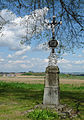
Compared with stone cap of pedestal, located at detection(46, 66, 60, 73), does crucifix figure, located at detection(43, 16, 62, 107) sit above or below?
below

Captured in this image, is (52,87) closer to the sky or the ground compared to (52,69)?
closer to the ground

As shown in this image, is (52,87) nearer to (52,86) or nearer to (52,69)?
(52,86)

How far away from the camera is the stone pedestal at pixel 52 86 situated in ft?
32.6

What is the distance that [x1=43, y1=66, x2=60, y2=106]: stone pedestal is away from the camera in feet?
32.6

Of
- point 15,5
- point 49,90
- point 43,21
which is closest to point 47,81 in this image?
point 49,90

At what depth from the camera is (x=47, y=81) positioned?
1002cm

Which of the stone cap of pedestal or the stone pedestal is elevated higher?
the stone cap of pedestal

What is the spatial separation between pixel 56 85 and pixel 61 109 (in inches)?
46.2

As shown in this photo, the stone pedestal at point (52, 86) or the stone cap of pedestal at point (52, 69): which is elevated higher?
the stone cap of pedestal at point (52, 69)

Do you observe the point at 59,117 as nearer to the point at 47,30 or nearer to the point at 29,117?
the point at 29,117

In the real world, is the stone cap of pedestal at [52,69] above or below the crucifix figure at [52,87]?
above

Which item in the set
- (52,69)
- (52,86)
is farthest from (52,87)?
(52,69)

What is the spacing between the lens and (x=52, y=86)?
391 inches

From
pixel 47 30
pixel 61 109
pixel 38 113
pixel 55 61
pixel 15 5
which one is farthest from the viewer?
pixel 47 30
